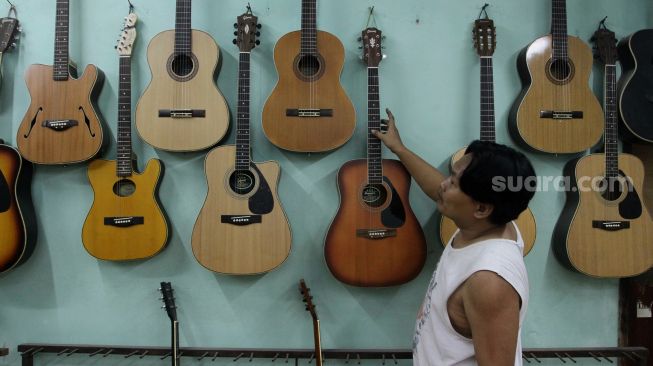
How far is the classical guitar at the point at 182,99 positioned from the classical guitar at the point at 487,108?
113cm

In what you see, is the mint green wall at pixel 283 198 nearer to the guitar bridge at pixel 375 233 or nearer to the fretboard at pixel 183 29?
the fretboard at pixel 183 29

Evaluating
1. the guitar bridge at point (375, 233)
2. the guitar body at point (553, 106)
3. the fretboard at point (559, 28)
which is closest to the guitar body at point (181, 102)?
the guitar bridge at point (375, 233)

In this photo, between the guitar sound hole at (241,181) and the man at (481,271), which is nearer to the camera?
the man at (481,271)

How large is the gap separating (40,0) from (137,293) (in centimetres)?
155

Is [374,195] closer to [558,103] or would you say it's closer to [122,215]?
[558,103]

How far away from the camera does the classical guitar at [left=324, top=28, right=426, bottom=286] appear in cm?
184

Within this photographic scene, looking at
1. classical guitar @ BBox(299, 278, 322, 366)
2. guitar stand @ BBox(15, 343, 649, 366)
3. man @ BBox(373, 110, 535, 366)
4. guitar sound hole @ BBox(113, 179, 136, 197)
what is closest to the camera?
man @ BBox(373, 110, 535, 366)

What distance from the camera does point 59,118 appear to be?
186 centimetres

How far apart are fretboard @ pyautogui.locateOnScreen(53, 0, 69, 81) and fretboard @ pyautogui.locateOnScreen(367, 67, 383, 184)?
4.65ft

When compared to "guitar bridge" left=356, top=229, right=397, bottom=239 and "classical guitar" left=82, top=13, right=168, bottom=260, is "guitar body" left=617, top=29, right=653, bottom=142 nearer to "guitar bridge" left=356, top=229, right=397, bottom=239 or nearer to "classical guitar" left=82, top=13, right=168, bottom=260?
"guitar bridge" left=356, top=229, right=397, bottom=239

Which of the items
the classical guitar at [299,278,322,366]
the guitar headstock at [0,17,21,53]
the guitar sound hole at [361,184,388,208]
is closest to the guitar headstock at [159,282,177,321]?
the classical guitar at [299,278,322,366]

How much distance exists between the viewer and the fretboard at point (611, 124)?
6.26 ft

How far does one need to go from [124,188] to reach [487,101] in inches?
69.9

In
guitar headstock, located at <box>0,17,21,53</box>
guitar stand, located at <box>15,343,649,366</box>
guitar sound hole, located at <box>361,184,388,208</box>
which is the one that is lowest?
guitar stand, located at <box>15,343,649,366</box>
